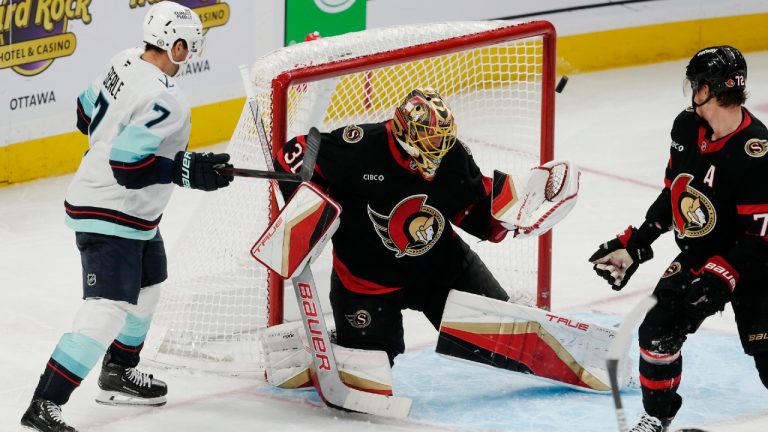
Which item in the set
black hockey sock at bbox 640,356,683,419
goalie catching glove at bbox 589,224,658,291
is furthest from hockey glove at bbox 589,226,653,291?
black hockey sock at bbox 640,356,683,419

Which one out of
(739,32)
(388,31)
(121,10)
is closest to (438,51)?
(388,31)

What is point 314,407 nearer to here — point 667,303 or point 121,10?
point 667,303

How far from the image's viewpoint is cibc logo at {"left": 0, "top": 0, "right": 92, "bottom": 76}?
6.24m

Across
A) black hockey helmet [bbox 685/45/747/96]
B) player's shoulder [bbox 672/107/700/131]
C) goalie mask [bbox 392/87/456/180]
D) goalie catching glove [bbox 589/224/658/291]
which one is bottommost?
goalie catching glove [bbox 589/224/658/291]

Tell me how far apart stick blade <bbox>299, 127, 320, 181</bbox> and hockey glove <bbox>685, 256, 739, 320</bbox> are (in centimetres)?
106

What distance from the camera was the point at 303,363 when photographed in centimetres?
418

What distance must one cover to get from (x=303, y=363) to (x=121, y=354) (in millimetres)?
535

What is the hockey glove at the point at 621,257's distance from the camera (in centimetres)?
388

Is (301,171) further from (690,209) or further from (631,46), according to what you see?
(631,46)

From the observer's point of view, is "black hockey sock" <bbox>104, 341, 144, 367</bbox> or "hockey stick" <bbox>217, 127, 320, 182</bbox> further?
"black hockey sock" <bbox>104, 341, 144, 367</bbox>

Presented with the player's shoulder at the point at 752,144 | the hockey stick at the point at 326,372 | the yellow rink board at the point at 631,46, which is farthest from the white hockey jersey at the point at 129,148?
the yellow rink board at the point at 631,46

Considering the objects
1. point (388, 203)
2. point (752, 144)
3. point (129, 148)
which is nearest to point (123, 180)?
point (129, 148)

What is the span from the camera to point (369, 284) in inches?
166

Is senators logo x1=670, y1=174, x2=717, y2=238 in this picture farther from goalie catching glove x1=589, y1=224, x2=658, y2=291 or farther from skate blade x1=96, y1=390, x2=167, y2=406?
skate blade x1=96, y1=390, x2=167, y2=406
